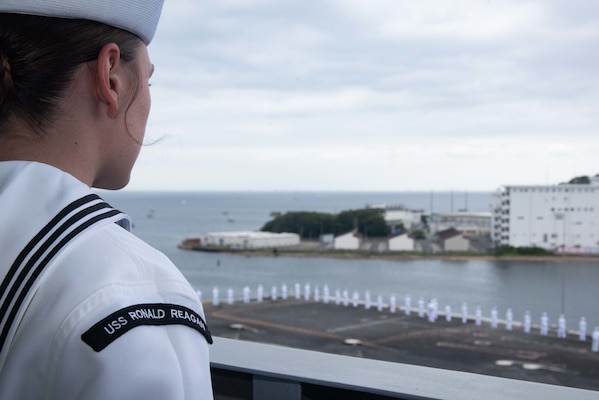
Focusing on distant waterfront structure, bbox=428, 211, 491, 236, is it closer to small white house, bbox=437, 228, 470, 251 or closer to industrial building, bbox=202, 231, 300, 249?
small white house, bbox=437, 228, 470, 251

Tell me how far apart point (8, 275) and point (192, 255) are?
34738 mm

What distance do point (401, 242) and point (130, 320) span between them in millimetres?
33647

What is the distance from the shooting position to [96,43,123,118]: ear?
0.37 metres

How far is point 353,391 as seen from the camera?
A: 70 cm

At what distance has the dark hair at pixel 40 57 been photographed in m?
0.36

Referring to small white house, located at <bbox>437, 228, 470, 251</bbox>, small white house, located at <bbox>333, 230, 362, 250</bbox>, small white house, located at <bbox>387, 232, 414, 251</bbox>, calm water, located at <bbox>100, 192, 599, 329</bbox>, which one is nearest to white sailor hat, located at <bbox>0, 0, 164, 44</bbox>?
calm water, located at <bbox>100, 192, 599, 329</bbox>

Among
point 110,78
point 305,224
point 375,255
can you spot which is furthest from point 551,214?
point 110,78

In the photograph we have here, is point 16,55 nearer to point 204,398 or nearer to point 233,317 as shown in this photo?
point 204,398

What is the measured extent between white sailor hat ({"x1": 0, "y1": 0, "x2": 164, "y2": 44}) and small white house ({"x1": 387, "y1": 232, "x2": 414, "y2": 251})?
33308 mm

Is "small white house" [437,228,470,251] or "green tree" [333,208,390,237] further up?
"green tree" [333,208,390,237]

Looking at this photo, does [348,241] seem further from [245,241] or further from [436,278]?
[436,278]

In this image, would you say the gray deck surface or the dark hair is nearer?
the dark hair

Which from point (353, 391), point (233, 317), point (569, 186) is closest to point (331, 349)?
point (233, 317)

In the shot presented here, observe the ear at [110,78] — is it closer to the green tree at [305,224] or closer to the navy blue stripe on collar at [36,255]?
the navy blue stripe on collar at [36,255]
